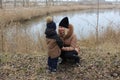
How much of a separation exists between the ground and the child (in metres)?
0.30

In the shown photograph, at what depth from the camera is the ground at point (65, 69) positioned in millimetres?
5375

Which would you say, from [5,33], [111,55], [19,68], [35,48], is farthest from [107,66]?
Answer: [5,33]

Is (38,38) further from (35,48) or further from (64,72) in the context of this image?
(64,72)

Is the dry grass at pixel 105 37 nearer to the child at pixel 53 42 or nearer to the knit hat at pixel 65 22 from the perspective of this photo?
the knit hat at pixel 65 22

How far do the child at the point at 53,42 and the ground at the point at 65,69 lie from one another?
295mm

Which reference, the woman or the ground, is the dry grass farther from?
the woman

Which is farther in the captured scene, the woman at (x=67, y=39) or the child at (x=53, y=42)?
the woman at (x=67, y=39)

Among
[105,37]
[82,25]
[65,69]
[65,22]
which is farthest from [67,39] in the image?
[82,25]

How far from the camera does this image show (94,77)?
5.33 meters

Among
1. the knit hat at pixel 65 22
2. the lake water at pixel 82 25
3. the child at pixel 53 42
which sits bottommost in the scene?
the lake water at pixel 82 25

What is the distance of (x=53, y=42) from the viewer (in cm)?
537

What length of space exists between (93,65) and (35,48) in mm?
3262

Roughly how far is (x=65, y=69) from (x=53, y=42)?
703 millimetres

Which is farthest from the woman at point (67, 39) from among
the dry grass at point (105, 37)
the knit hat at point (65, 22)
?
the dry grass at point (105, 37)
